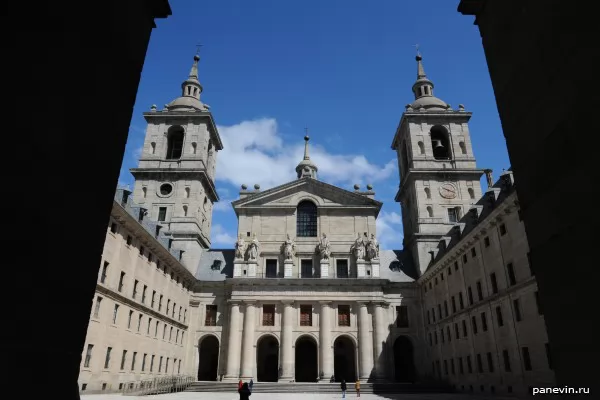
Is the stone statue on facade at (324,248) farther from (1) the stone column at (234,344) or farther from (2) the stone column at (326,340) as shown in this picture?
(1) the stone column at (234,344)

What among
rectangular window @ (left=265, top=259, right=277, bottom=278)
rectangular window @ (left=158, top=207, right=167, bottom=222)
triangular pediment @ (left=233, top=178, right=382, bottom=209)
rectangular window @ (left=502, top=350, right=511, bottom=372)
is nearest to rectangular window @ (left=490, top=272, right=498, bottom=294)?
rectangular window @ (left=502, top=350, right=511, bottom=372)

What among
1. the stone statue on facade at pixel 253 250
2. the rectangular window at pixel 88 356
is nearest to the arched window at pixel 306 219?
the stone statue on facade at pixel 253 250

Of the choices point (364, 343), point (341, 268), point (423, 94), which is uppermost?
point (423, 94)

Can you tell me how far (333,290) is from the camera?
1718 inches

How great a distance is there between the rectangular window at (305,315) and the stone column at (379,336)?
22.7ft

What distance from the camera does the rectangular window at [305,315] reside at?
43.1m

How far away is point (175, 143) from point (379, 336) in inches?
1449

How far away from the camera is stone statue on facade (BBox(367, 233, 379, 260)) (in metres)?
45.6

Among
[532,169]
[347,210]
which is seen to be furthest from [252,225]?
[532,169]

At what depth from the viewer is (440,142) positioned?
53.8 metres

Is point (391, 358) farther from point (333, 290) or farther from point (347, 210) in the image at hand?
point (347, 210)

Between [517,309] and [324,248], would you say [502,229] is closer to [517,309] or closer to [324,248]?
[517,309]

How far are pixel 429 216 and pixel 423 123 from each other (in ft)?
43.9

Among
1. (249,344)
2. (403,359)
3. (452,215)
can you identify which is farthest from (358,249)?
(249,344)
